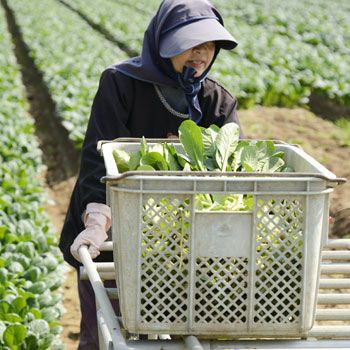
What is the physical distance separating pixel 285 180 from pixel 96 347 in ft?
5.35

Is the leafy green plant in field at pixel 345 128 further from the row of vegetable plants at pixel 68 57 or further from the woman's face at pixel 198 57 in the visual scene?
the woman's face at pixel 198 57

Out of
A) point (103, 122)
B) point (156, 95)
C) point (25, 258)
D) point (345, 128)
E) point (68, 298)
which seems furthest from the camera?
point (345, 128)

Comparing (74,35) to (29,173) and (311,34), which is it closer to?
(311,34)

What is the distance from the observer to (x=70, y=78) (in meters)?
12.2

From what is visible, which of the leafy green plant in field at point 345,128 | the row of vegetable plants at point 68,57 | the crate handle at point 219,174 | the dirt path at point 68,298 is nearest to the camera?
the crate handle at point 219,174

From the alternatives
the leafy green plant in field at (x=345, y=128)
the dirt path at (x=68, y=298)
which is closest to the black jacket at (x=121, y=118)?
the dirt path at (x=68, y=298)

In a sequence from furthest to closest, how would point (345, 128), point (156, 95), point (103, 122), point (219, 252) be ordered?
point (345, 128) → point (156, 95) → point (103, 122) → point (219, 252)

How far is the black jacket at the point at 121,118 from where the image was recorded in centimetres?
319

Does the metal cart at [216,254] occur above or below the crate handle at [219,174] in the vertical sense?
below

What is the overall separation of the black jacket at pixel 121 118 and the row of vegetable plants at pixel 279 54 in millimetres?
8632

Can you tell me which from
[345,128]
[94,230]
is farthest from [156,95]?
[345,128]

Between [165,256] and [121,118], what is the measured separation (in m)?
1.19

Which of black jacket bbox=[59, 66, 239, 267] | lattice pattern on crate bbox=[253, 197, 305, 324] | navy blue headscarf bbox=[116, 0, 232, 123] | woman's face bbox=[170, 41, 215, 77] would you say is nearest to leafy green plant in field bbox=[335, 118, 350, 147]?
black jacket bbox=[59, 66, 239, 267]

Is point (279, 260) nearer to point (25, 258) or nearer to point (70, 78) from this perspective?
point (25, 258)
